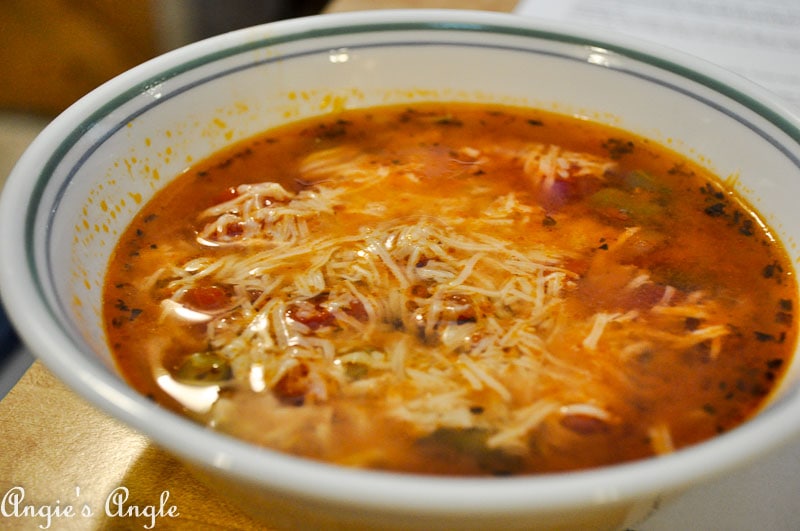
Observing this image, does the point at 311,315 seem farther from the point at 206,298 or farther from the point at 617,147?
the point at 617,147

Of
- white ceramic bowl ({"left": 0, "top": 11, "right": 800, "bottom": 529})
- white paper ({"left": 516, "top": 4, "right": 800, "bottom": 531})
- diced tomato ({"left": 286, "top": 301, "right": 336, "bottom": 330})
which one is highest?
white paper ({"left": 516, "top": 4, "right": 800, "bottom": 531})

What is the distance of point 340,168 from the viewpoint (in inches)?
85.5

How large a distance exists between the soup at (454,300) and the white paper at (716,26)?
1091mm

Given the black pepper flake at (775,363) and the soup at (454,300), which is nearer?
the soup at (454,300)

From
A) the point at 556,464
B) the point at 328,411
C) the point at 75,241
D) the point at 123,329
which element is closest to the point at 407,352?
the point at 328,411

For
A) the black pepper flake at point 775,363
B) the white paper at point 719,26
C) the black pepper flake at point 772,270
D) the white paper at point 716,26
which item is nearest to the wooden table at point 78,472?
the black pepper flake at point 775,363

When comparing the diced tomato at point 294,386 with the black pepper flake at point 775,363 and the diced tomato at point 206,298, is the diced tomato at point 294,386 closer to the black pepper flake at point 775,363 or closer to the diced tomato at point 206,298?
the diced tomato at point 206,298

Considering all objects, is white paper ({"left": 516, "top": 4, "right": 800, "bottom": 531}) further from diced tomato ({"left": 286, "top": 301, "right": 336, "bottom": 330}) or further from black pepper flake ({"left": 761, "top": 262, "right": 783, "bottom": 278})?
diced tomato ({"left": 286, "top": 301, "right": 336, "bottom": 330})

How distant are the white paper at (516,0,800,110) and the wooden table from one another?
2.39 meters

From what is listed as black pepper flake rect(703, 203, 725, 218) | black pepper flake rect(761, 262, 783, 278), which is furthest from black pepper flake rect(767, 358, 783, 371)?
black pepper flake rect(703, 203, 725, 218)

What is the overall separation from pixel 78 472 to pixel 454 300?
853 millimetres

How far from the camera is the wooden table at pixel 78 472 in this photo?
1.44 m

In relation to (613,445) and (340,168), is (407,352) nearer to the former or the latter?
(613,445)

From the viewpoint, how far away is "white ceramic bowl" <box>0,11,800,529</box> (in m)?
0.96
